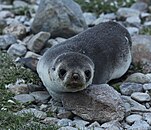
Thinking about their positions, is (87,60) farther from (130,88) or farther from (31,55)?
(31,55)

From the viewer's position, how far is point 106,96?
565 cm

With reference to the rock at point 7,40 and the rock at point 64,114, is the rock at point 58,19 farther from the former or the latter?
the rock at point 64,114

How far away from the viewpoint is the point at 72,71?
5457 millimetres

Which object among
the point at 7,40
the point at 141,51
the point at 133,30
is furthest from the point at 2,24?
the point at 141,51

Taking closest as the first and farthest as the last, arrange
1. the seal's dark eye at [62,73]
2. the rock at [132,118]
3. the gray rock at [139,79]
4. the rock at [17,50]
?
the seal's dark eye at [62,73], the rock at [132,118], the gray rock at [139,79], the rock at [17,50]

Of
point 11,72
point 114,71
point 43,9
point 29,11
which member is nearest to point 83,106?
point 114,71

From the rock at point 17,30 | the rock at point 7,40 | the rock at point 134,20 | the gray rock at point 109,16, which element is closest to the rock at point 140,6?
the gray rock at point 109,16

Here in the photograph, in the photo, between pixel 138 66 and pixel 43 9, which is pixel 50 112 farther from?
pixel 43 9

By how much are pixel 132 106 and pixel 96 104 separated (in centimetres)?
59

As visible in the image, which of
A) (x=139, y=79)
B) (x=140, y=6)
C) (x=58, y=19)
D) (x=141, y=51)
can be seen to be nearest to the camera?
(x=139, y=79)

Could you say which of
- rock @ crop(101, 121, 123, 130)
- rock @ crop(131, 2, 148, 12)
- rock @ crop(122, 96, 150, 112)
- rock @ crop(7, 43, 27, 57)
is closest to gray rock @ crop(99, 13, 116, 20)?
rock @ crop(131, 2, 148, 12)

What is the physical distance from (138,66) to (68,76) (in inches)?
86.4

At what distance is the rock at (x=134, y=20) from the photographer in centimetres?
964

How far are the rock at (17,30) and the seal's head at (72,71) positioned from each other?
3.16 meters
